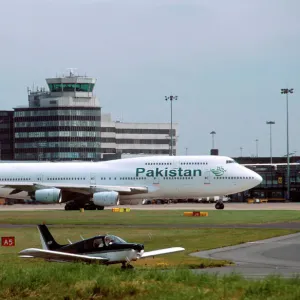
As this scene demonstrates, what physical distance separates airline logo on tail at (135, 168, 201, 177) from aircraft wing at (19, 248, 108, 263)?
203 ft

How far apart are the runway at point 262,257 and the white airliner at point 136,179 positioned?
43.5m

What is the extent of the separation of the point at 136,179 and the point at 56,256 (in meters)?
63.7

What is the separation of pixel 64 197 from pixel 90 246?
63300 millimetres

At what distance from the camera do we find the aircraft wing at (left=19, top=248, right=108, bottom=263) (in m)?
32.4

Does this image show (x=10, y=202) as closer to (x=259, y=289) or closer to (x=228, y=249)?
(x=228, y=249)

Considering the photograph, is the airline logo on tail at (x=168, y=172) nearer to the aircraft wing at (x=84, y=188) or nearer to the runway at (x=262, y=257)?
the aircraft wing at (x=84, y=188)

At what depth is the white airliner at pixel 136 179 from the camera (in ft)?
311

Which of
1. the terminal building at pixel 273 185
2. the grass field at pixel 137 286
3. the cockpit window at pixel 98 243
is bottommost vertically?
the terminal building at pixel 273 185

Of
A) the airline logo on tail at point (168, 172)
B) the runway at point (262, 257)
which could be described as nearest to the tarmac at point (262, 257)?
the runway at point (262, 257)

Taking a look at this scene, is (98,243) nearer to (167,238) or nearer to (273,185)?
(167,238)

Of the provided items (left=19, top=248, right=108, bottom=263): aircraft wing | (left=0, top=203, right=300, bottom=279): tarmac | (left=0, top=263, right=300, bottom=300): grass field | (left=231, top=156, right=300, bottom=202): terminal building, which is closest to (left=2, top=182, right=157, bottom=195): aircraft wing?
(left=0, top=203, right=300, bottom=279): tarmac

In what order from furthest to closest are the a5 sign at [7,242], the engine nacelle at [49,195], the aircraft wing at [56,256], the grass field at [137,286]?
the engine nacelle at [49,195] < the a5 sign at [7,242] < the aircraft wing at [56,256] < the grass field at [137,286]

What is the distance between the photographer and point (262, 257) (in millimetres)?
40562

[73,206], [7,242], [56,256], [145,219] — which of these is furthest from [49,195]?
[56,256]
